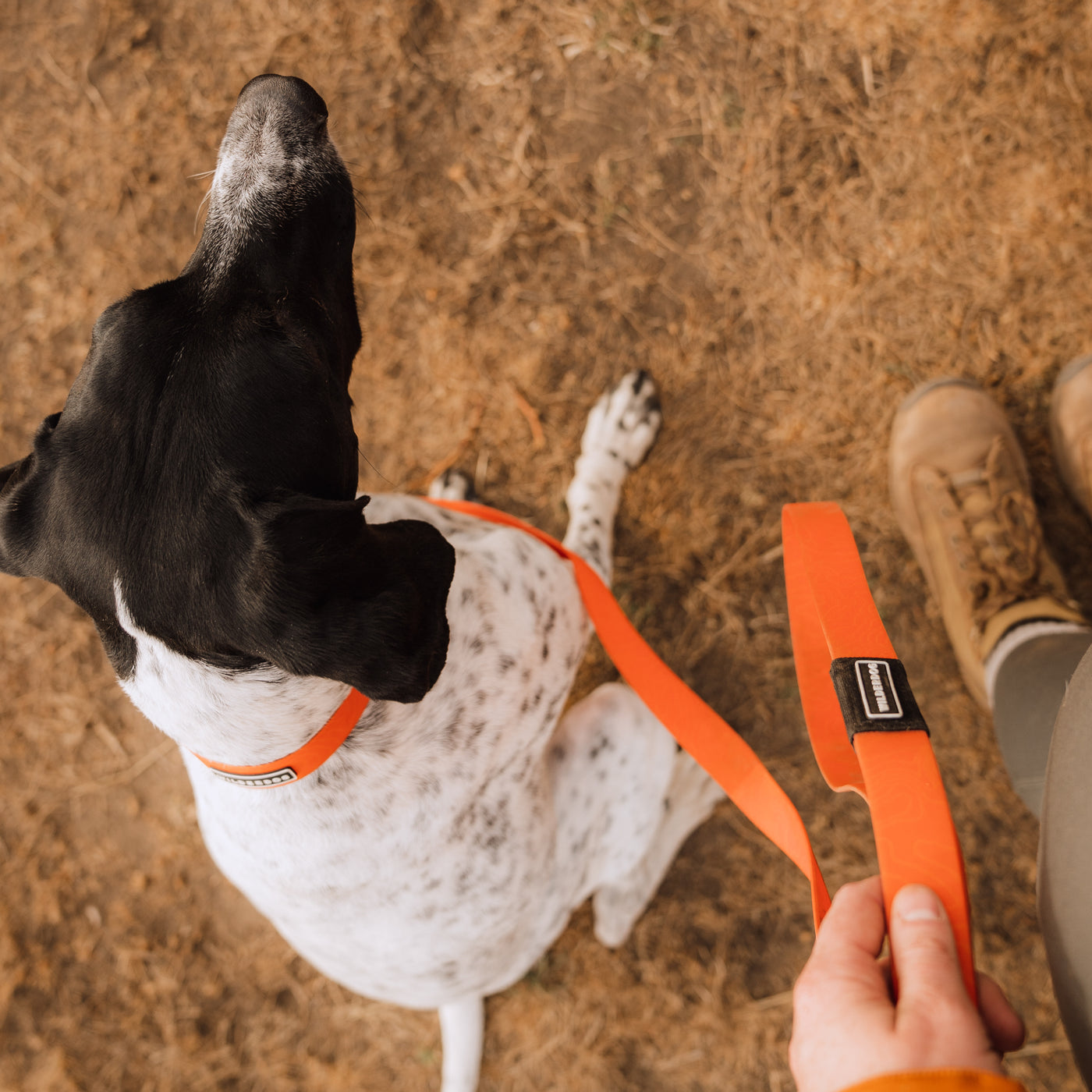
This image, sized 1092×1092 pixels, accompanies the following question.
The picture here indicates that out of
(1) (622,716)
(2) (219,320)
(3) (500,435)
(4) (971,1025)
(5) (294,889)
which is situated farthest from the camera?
(3) (500,435)

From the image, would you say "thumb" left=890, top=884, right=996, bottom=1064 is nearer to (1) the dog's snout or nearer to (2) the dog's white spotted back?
(2) the dog's white spotted back

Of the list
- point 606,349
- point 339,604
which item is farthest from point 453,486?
point 339,604

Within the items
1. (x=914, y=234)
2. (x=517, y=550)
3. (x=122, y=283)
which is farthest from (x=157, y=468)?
(x=914, y=234)

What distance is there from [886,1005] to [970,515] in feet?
7.58

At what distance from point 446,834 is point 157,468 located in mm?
1138

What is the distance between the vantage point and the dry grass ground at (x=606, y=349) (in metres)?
3.21

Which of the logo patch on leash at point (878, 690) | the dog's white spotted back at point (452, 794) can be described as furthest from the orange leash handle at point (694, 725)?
the logo patch on leash at point (878, 690)

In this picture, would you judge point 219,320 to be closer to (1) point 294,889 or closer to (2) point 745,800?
(1) point 294,889

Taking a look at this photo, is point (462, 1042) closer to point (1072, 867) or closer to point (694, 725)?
point (694, 725)

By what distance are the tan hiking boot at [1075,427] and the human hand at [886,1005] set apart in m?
2.24

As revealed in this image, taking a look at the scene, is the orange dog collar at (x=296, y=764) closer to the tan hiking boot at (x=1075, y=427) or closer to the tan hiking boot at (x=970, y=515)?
the tan hiking boot at (x=970, y=515)

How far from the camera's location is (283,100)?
2.09 meters

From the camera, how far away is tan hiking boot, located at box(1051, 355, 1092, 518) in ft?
9.73

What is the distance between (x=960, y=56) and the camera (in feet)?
10.5
